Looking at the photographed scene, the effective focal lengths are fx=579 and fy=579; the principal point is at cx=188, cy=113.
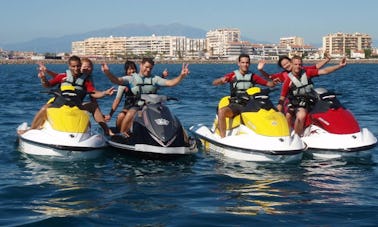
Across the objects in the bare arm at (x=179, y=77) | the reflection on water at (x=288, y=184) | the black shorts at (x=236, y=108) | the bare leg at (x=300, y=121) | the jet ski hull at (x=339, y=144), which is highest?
the bare arm at (x=179, y=77)

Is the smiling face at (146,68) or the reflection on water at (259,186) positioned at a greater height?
the smiling face at (146,68)

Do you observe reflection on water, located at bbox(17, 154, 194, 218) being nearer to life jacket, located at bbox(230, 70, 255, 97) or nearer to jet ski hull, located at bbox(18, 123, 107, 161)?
jet ski hull, located at bbox(18, 123, 107, 161)

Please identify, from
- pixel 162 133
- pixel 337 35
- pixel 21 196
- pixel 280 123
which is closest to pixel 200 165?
pixel 162 133

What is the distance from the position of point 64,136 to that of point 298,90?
3.96 metres

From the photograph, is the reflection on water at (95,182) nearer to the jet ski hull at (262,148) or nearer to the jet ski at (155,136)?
the jet ski at (155,136)

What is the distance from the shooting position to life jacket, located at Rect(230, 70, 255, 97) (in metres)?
9.71

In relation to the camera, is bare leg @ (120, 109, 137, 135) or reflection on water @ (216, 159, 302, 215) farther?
bare leg @ (120, 109, 137, 135)

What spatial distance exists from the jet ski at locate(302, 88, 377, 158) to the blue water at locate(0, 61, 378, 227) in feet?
0.62

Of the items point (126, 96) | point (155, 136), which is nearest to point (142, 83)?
point (126, 96)

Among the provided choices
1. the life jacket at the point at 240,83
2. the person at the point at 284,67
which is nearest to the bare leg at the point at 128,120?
the life jacket at the point at 240,83

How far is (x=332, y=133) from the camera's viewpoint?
8.97 metres

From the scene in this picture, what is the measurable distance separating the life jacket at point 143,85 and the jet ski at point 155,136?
0.49 metres

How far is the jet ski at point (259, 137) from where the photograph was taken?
840cm

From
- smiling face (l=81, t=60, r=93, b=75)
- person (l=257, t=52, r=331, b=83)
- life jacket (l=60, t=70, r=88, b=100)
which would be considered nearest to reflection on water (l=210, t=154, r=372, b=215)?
person (l=257, t=52, r=331, b=83)
